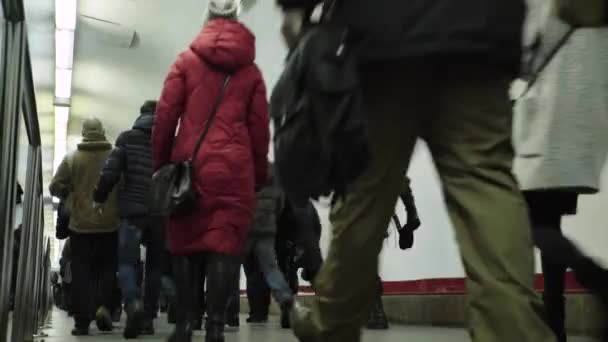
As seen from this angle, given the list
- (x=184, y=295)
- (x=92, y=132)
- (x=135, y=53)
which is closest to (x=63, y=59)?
(x=135, y=53)

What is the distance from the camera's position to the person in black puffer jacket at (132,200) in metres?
5.01

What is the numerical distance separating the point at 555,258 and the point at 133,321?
3.03 m

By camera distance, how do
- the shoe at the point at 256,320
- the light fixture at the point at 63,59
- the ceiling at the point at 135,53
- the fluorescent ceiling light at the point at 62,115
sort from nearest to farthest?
the shoe at the point at 256,320 < the ceiling at the point at 135,53 < the light fixture at the point at 63,59 < the fluorescent ceiling light at the point at 62,115

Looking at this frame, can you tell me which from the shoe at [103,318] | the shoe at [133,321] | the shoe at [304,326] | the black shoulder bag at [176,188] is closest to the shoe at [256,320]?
the shoe at [103,318]

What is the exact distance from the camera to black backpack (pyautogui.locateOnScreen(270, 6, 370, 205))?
5.37 ft

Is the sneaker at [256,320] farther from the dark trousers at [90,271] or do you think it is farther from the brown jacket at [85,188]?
the brown jacket at [85,188]

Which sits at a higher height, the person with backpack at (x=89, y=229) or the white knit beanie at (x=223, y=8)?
the white knit beanie at (x=223, y=8)

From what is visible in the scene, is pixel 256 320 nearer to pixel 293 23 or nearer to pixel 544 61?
pixel 544 61

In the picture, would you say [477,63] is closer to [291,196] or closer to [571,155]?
[291,196]

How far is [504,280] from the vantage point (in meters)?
1.62

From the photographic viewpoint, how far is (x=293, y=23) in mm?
1790

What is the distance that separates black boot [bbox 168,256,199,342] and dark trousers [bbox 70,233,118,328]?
5.92ft

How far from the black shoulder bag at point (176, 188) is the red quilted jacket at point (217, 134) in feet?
0.08

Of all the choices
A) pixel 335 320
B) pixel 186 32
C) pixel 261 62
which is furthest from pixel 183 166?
pixel 186 32
